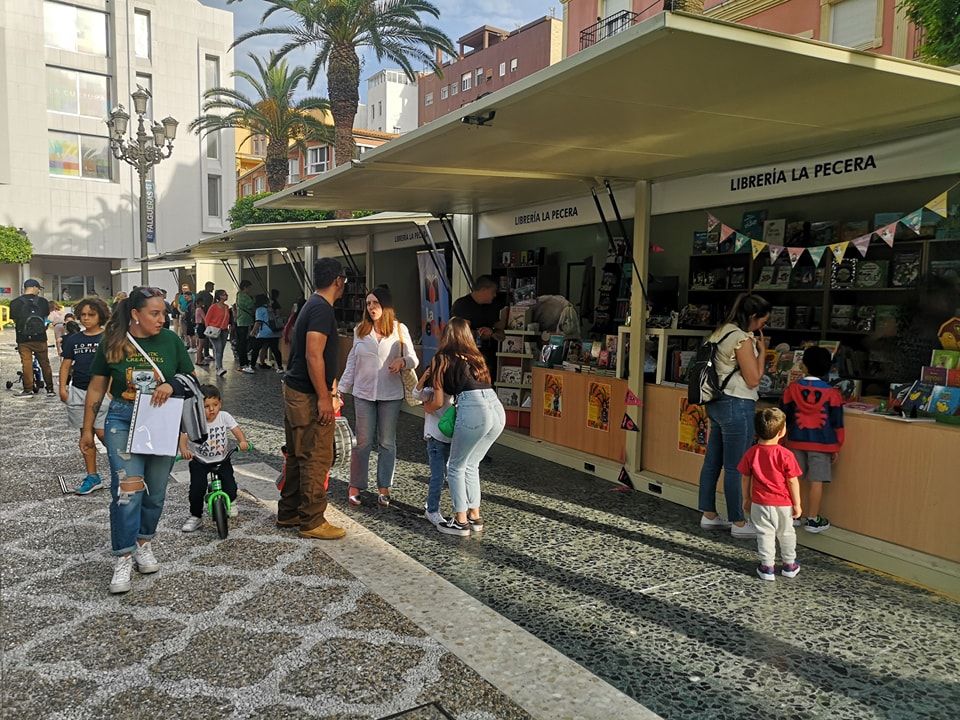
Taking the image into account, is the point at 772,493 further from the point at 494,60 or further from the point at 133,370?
the point at 494,60

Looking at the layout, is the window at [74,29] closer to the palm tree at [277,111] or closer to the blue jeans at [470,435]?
the palm tree at [277,111]

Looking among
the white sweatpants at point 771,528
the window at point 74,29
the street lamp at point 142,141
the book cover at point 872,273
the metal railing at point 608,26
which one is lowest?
the white sweatpants at point 771,528

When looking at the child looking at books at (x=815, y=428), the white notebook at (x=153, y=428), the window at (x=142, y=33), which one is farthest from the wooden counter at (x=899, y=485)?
the window at (x=142, y=33)

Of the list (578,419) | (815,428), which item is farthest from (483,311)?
(815,428)

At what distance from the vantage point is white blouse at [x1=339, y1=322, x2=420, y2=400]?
5.56 metres

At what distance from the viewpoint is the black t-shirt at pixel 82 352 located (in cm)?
607

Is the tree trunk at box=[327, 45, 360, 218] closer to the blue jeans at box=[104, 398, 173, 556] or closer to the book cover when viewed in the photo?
the book cover

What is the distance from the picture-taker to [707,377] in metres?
5.11

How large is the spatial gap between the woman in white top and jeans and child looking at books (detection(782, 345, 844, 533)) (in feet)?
0.89

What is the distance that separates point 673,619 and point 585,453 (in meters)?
3.33

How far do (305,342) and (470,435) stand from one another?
4.16ft

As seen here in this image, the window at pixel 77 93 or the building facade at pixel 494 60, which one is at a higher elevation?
the building facade at pixel 494 60

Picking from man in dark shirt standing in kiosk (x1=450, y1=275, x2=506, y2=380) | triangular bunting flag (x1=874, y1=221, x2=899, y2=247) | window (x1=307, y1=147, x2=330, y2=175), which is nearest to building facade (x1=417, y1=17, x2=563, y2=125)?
window (x1=307, y1=147, x2=330, y2=175)

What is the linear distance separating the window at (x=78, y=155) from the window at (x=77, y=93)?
1.34 m
